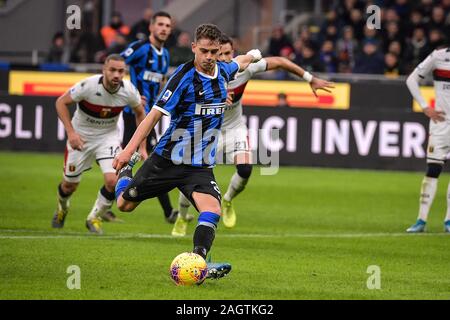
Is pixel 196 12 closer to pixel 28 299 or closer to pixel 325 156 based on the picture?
pixel 325 156

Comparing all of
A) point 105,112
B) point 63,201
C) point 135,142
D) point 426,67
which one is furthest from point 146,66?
point 135,142

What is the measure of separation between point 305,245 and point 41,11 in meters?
20.1

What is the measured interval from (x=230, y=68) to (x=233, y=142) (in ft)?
12.8

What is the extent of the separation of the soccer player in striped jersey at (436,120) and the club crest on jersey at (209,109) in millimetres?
4642

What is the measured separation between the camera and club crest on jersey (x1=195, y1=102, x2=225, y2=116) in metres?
9.25

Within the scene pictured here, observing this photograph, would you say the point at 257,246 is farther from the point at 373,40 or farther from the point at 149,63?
the point at 373,40

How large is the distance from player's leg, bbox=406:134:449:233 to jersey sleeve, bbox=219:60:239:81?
4.48 metres

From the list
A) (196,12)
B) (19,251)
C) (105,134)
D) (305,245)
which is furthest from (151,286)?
(196,12)

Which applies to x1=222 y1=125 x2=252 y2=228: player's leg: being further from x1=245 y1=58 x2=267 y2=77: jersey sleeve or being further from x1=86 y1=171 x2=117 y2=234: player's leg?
x1=86 y1=171 x2=117 y2=234: player's leg

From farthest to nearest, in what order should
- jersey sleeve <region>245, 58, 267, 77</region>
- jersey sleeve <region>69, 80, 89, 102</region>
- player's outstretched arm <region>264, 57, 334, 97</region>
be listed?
1. jersey sleeve <region>69, 80, 89, 102</region>
2. jersey sleeve <region>245, 58, 267, 77</region>
3. player's outstretched arm <region>264, 57, 334, 97</region>

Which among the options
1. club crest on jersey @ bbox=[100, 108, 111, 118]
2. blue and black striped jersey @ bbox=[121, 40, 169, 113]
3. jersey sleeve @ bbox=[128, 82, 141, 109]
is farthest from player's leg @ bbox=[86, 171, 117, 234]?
blue and black striped jersey @ bbox=[121, 40, 169, 113]

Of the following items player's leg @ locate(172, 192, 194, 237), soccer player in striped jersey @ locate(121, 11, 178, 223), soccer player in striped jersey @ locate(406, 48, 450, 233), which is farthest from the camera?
soccer player in striped jersey @ locate(121, 11, 178, 223)

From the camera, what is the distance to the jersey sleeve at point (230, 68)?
31.3 feet

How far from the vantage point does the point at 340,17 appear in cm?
2619
